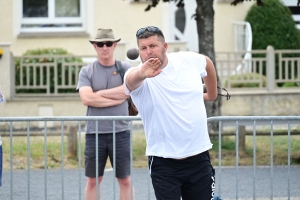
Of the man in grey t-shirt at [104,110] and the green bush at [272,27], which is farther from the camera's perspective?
the green bush at [272,27]

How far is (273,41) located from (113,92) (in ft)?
44.5

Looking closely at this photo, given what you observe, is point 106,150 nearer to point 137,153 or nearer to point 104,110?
point 104,110

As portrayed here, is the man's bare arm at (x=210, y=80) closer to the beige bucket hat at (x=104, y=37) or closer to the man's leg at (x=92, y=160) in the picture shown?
the man's leg at (x=92, y=160)

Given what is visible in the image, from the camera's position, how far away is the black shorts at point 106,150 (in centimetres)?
707

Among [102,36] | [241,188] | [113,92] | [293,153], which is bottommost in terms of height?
[241,188]

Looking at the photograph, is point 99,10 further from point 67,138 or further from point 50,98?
point 67,138

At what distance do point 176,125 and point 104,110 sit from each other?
2.27m

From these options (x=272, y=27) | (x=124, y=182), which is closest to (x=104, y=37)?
(x=124, y=182)

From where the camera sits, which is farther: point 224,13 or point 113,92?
point 224,13

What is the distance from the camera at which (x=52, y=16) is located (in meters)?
20.3

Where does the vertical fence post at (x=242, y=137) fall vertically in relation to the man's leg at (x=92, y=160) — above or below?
below

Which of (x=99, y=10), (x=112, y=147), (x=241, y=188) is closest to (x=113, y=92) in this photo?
(x=112, y=147)

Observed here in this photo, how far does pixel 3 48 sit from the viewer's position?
16.4 m

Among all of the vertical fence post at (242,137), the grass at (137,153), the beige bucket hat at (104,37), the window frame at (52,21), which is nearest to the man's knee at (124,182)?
the beige bucket hat at (104,37)
